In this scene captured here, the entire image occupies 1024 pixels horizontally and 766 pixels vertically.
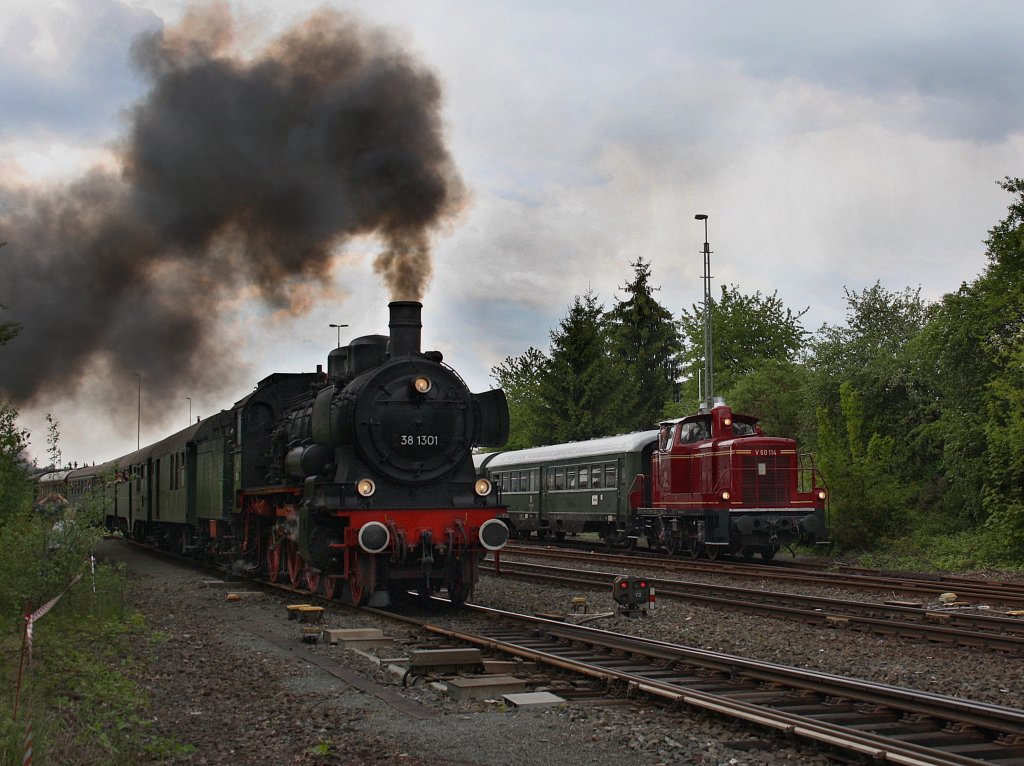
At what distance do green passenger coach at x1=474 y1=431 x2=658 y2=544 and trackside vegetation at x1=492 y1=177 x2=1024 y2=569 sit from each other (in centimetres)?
458

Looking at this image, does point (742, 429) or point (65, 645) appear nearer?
point (65, 645)

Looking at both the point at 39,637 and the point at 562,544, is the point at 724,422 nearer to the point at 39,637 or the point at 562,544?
the point at 562,544

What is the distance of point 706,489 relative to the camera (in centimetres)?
2233

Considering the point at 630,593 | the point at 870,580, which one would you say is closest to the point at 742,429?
the point at 870,580

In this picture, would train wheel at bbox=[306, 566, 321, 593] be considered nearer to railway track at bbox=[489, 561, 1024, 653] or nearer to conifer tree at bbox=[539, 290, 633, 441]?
railway track at bbox=[489, 561, 1024, 653]

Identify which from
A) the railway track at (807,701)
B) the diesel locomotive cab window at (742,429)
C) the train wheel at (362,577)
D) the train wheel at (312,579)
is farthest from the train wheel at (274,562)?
the diesel locomotive cab window at (742,429)

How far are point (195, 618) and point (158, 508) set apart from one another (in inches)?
555

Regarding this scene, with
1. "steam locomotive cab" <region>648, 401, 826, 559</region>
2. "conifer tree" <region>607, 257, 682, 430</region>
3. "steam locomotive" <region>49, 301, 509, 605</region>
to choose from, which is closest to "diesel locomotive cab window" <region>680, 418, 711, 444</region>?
"steam locomotive cab" <region>648, 401, 826, 559</region>

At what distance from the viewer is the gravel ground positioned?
6312 mm

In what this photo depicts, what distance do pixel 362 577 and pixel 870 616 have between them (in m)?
6.31

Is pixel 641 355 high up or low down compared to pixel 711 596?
up

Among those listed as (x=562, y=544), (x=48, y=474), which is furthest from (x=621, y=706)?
(x=48, y=474)

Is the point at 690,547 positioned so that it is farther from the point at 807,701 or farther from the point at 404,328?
the point at 807,701

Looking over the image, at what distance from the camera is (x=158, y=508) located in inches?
1045
